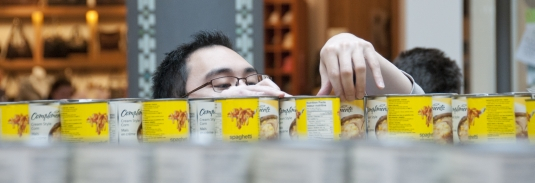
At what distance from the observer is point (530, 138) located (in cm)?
149

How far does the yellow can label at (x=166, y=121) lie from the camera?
58.3 inches

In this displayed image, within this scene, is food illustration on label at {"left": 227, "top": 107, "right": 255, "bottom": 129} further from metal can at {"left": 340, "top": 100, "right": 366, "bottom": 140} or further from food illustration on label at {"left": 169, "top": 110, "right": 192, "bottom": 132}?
metal can at {"left": 340, "top": 100, "right": 366, "bottom": 140}

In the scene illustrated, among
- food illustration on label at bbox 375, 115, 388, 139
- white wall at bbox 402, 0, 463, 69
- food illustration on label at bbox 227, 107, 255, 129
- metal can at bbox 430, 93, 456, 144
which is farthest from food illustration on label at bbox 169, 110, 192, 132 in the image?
white wall at bbox 402, 0, 463, 69

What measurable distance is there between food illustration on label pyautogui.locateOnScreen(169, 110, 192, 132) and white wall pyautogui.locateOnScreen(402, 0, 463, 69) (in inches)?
124

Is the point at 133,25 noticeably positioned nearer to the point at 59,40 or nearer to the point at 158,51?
the point at 158,51

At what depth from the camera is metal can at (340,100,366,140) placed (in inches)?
62.3

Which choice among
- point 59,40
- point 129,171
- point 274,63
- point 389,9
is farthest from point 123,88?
point 129,171

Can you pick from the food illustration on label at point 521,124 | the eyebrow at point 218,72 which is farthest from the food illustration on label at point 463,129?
the eyebrow at point 218,72

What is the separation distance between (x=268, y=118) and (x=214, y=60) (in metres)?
0.73

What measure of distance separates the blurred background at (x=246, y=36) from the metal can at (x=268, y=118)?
168cm

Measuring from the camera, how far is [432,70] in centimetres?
298

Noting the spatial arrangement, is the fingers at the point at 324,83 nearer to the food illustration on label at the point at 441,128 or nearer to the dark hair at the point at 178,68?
the food illustration on label at the point at 441,128

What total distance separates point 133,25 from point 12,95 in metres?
3.50

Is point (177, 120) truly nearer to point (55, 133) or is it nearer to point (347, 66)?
point (55, 133)
